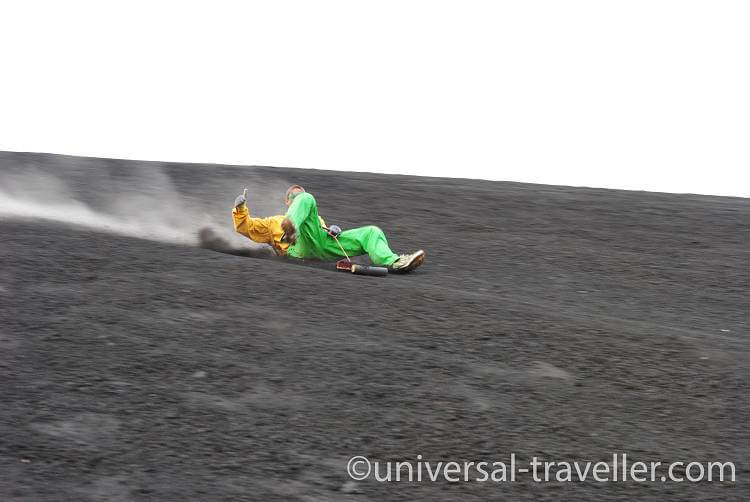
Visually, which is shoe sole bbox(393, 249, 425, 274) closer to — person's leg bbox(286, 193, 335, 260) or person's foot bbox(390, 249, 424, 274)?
person's foot bbox(390, 249, 424, 274)

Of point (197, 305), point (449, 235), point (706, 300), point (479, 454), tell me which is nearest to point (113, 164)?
point (449, 235)

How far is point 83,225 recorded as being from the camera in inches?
476

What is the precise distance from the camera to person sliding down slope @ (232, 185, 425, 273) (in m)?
10.6

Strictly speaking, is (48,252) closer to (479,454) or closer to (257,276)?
(257,276)

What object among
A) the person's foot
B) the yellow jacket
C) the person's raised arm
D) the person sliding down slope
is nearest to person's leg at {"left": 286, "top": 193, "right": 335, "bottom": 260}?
the person sliding down slope

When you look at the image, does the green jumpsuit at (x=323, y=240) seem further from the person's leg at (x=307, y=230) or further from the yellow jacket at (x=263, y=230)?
the yellow jacket at (x=263, y=230)

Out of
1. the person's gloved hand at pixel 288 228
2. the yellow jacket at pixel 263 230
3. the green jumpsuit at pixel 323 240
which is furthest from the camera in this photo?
the yellow jacket at pixel 263 230

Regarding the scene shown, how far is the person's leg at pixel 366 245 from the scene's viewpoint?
10750mm

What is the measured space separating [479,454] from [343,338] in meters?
2.05

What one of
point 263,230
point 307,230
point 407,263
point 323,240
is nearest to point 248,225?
point 263,230

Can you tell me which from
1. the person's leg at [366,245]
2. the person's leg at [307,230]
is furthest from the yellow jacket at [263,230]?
the person's leg at [366,245]

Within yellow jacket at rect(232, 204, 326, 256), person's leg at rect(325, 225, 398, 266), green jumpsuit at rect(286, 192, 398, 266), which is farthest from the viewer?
yellow jacket at rect(232, 204, 326, 256)

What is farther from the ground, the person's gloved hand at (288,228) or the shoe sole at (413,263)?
the person's gloved hand at (288,228)

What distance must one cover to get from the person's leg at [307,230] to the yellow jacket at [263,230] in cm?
12
